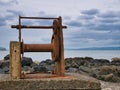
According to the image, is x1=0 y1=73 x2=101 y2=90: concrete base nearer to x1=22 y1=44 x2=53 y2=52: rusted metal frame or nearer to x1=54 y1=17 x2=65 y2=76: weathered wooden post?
x1=54 y1=17 x2=65 y2=76: weathered wooden post

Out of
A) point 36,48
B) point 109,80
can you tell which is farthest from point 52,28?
point 109,80

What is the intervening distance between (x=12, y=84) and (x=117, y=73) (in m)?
12.8

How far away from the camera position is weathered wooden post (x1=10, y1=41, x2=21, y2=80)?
23.3 ft

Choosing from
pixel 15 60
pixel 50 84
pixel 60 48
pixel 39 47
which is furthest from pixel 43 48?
pixel 50 84

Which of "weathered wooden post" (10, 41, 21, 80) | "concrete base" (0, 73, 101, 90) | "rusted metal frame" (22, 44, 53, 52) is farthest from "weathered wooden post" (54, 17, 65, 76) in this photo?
"weathered wooden post" (10, 41, 21, 80)

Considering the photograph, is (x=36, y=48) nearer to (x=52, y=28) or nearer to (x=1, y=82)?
(x=52, y=28)

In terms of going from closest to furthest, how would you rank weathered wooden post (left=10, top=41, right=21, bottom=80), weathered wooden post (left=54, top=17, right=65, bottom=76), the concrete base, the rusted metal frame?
1. the concrete base
2. weathered wooden post (left=10, top=41, right=21, bottom=80)
3. weathered wooden post (left=54, top=17, right=65, bottom=76)
4. the rusted metal frame

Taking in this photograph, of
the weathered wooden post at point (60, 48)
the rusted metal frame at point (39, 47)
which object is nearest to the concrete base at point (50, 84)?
the weathered wooden post at point (60, 48)

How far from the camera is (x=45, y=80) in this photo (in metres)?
6.86

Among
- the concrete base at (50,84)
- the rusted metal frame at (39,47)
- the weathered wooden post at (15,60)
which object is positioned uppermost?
the rusted metal frame at (39,47)

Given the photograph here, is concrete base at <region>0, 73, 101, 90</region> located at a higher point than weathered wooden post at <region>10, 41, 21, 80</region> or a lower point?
lower

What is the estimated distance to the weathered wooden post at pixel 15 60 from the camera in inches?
279

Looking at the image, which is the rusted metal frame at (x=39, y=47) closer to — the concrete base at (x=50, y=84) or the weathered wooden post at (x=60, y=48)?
the weathered wooden post at (x=60, y=48)

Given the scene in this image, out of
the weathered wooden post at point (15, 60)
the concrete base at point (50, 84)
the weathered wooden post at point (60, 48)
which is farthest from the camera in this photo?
the weathered wooden post at point (60, 48)
